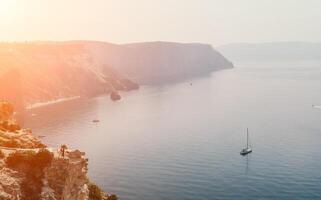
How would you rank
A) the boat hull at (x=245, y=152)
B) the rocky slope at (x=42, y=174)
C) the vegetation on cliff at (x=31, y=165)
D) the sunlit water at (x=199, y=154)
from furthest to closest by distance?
1. the boat hull at (x=245, y=152)
2. the sunlit water at (x=199, y=154)
3. the vegetation on cliff at (x=31, y=165)
4. the rocky slope at (x=42, y=174)

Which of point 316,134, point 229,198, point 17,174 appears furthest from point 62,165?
point 316,134

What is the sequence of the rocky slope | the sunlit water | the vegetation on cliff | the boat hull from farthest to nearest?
the boat hull
the sunlit water
the vegetation on cliff
the rocky slope

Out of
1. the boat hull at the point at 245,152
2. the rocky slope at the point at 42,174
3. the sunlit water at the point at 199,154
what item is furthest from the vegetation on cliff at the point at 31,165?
the boat hull at the point at 245,152

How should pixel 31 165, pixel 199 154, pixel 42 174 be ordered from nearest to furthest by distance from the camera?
pixel 42 174
pixel 31 165
pixel 199 154

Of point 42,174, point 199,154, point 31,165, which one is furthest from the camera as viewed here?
point 199,154

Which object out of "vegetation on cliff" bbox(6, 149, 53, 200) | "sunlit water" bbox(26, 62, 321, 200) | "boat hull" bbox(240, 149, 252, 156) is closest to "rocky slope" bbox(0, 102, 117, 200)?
"vegetation on cliff" bbox(6, 149, 53, 200)

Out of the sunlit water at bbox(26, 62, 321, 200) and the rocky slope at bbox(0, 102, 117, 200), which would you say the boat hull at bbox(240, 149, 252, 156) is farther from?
the rocky slope at bbox(0, 102, 117, 200)

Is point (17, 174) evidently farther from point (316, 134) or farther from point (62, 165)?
point (316, 134)

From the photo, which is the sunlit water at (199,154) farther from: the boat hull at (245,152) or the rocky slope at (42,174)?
the rocky slope at (42,174)

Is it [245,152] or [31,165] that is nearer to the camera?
[31,165]

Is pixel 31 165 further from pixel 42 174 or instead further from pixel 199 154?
pixel 199 154

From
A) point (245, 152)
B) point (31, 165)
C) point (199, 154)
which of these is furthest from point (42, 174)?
point (245, 152)
